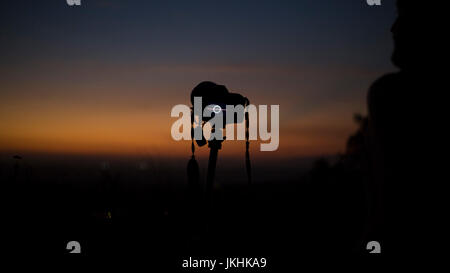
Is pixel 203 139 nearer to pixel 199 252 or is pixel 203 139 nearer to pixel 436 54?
pixel 199 252

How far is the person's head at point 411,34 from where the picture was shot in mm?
1772

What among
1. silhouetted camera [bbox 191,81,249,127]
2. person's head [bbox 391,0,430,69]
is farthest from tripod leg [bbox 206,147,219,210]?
person's head [bbox 391,0,430,69]

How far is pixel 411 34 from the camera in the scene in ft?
5.92

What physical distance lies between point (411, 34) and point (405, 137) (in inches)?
25.4

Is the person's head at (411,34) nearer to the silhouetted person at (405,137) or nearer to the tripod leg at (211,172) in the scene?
the silhouetted person at (405,137)

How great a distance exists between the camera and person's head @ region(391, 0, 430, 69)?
69.8 inches

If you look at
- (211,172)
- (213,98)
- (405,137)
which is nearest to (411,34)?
(405,137)

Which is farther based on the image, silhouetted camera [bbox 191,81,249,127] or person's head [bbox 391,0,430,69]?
silhouetted camera [bbox 191,81,249,127]

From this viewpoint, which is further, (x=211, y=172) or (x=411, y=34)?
(x=211, y=172)

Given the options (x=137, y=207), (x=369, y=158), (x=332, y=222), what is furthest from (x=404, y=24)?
(x=137, y=207)

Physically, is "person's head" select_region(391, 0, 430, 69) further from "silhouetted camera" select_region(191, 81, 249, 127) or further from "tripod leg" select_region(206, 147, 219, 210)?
"tripod leg" select_region(206, 147, 219, 210)

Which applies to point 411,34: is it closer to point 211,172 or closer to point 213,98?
point 213,98
